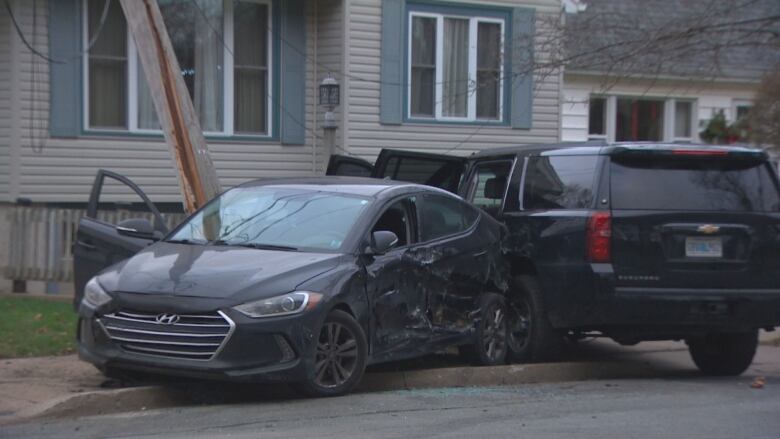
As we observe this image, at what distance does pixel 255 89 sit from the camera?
54.1ft

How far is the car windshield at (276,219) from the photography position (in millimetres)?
8547

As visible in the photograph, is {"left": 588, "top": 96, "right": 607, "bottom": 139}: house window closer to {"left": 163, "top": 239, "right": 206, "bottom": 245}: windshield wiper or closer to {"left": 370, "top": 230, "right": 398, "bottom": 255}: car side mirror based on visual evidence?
{"left": 370, "top": 230, "right": 398, "bottom": 255}: car side mirror

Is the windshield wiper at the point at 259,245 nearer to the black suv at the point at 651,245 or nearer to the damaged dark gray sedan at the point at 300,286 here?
the damaged dark gray sedan at the point at 300,286

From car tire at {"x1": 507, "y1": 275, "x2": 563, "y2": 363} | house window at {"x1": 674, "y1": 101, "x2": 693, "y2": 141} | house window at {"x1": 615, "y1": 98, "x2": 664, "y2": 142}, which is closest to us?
car tire at {"x1": 507, "y1": 275, "x2": 563, "y2": 363}

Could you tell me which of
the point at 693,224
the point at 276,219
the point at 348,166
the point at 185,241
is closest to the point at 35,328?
the point at 185,241

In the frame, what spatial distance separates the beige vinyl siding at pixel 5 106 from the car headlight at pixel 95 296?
7.45 metres

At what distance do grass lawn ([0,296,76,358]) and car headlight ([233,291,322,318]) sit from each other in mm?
2934

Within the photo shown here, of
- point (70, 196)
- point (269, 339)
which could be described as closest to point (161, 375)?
point (269, 339)

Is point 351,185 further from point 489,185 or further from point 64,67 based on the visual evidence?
point 64,67

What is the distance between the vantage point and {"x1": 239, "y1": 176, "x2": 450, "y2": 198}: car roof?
9.12m

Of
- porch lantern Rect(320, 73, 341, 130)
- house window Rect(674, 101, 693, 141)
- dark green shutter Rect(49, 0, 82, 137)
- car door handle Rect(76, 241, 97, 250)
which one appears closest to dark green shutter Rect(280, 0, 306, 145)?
porch lantern Rect(320, 73, 341, 130)

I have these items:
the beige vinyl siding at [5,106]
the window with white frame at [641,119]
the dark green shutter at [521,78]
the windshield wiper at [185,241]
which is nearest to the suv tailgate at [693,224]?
the windshield wiper at [185,241]

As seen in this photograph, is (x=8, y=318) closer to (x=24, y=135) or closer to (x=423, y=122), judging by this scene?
(x=24, y=135)

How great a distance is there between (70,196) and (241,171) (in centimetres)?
255
